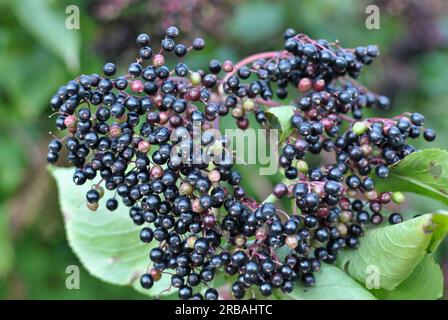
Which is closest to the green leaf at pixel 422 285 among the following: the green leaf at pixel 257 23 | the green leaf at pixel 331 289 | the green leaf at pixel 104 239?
the green leaf at pixel 331 289

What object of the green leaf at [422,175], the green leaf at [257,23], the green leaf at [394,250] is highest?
the green leaf at [257,23]

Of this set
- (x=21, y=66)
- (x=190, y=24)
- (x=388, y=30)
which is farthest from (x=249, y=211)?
(x=388, y=30)

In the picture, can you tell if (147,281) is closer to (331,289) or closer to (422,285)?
(331,289)

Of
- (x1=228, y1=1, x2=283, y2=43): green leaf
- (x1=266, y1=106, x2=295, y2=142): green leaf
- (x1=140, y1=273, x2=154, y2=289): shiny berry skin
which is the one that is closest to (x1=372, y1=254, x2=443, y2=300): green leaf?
(x1=266, y1=106, x2=295, y2=142): green leaf

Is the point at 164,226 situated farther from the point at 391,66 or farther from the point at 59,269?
the point at 391,66

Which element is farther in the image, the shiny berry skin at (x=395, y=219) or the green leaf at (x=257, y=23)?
the green leaf at (x=257, y=23)

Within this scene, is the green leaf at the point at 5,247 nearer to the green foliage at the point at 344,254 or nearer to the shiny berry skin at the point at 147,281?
the green foliage at the point at 344,254
